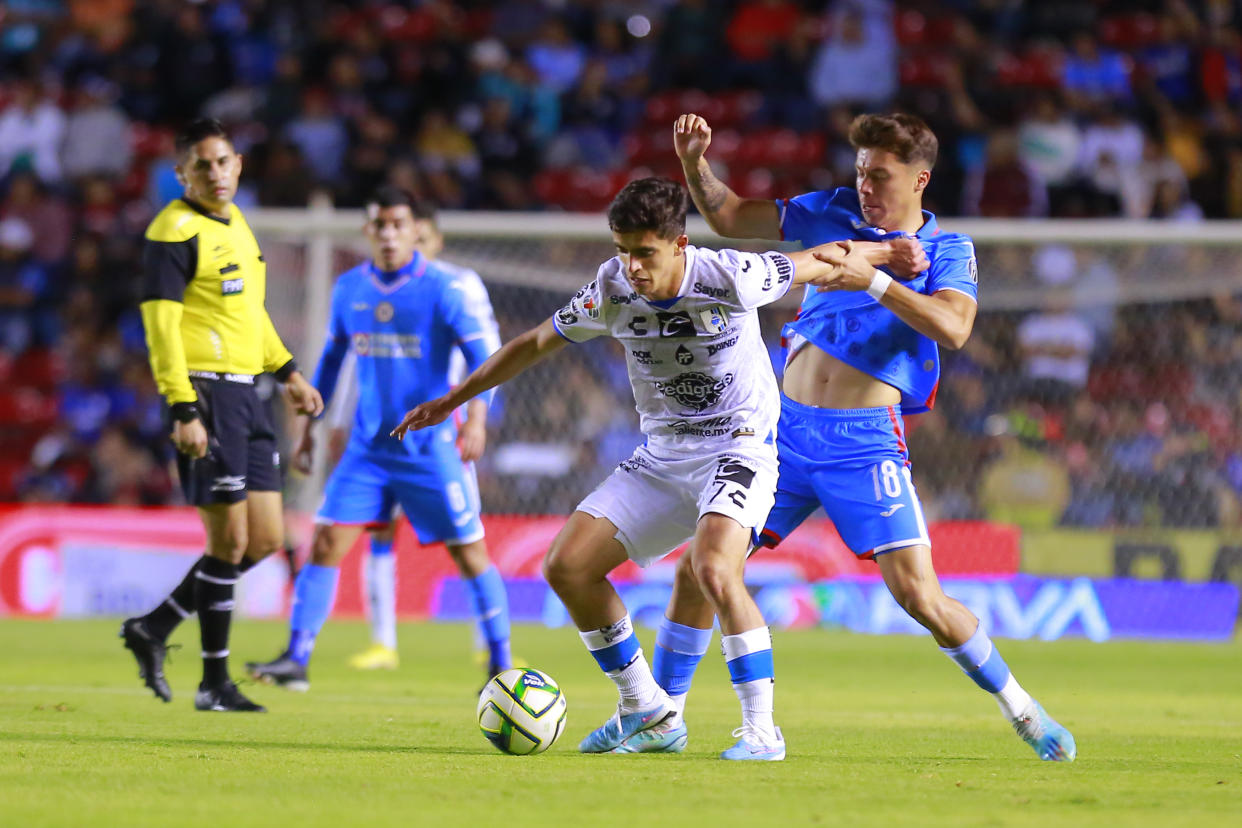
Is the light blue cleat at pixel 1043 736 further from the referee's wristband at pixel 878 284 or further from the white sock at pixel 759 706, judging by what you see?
the referee's wristband at pixel 878 284

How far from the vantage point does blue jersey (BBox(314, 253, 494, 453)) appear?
8445 mm

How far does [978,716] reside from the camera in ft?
24.0

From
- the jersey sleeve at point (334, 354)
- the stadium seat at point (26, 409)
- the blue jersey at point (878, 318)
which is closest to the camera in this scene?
the blue jersey at point (878, 318)

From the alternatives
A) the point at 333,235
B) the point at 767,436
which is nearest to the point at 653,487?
the point at 767,436

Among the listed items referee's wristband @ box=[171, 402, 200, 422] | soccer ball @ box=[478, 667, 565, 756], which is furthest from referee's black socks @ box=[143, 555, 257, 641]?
soccer ball @ box=[478, 667, 565, 756]

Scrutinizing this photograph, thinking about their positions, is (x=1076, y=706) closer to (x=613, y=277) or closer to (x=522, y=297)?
(x=613, y=277)

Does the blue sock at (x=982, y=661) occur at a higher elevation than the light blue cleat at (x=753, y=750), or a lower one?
higher

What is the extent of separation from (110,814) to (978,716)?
14.4 feet

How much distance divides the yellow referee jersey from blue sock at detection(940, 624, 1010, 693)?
3224mm

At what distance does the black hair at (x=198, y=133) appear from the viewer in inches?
263

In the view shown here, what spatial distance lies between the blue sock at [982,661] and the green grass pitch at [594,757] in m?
0.27

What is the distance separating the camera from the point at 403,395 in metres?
8.53

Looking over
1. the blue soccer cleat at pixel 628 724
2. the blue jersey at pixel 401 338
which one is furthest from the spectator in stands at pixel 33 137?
the blue soccer cleat at pixel 628 724

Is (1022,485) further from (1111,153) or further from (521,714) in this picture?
(521,714)
